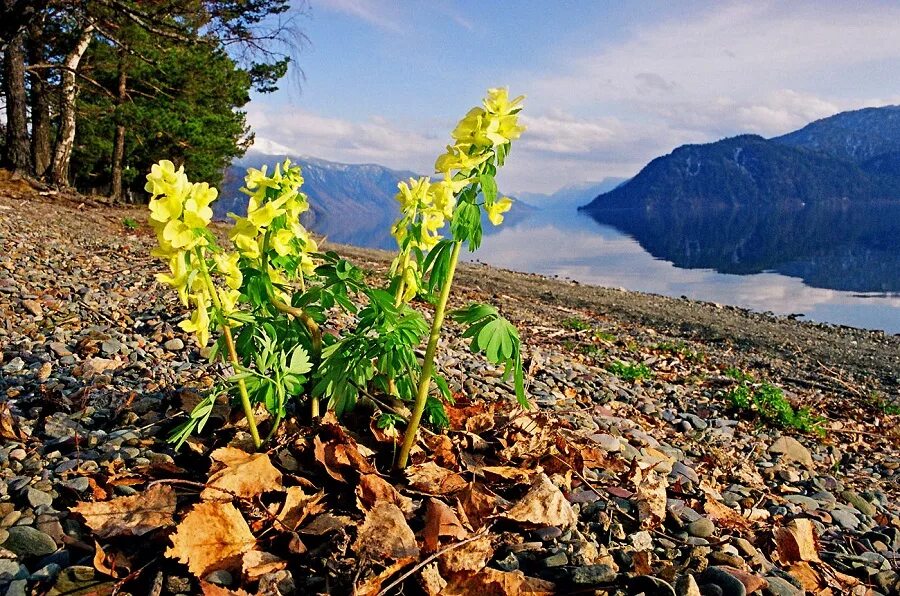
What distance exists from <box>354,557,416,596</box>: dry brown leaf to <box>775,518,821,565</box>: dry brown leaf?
6.42 ft

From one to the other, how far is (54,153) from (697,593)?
19.7 metres

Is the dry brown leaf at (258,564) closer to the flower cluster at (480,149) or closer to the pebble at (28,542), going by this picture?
the pebble at (28,542)

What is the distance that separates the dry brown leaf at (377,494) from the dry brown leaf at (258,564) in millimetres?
421

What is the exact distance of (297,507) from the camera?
104 inches

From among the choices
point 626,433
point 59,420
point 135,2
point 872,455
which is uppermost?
point 135,2

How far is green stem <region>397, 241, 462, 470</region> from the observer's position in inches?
100

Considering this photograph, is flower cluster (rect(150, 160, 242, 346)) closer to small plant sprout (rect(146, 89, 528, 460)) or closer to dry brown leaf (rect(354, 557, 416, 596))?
small plant sprout (rect(146, 89, 528, 460))

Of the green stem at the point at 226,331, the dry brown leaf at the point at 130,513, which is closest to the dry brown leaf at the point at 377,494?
the green stem at the point at 226,331

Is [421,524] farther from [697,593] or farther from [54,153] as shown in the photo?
[54,153]

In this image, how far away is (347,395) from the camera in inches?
124

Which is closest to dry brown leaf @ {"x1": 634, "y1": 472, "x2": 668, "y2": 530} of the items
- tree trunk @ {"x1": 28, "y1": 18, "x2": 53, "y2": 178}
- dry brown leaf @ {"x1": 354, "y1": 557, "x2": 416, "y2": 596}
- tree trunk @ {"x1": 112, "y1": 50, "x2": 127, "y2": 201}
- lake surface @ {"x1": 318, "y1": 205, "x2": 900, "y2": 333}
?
dry brown leaf @ {"x1": 354, "y1": 557, "x2": 416, "y2": 596}

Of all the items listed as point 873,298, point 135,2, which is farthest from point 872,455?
point 873,298

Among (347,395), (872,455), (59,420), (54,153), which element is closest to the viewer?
(347,395)

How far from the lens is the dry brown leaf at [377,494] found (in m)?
2.69
